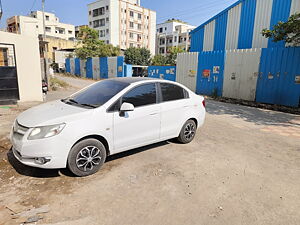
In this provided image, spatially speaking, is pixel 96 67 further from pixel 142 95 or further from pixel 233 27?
pixel 142 95

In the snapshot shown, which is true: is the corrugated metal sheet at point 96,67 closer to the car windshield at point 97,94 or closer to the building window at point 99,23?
the car windshield at point 97,94

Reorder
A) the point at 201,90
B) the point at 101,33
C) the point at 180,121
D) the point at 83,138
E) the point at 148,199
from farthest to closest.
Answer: the point at 101,33 → the point at 201,90 → the point at 180,121 → the point at 83,138 → the point at 148,199

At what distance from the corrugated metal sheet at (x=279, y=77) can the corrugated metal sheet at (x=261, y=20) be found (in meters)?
1.65

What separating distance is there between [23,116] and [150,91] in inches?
94.3

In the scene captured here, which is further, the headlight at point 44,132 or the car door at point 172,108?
the car door at point 172,108

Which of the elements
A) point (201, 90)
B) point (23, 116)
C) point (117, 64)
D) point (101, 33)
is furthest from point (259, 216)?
point (101, 33)

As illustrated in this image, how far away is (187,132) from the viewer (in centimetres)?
502

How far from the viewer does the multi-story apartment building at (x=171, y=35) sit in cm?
6002

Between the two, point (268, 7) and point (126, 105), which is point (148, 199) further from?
point (268, 7)

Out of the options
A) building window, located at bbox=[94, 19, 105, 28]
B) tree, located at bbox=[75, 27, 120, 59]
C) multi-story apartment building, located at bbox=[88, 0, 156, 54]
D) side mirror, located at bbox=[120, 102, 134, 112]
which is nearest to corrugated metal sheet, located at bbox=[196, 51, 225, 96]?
side mirror, located at bbox=[120, 102, 134, 112]

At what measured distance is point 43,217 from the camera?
2570mm

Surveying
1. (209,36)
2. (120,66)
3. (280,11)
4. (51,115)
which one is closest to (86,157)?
(51,115)

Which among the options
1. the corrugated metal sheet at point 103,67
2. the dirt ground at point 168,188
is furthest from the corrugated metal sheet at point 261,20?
the corrugated metal sheet at point 103,67

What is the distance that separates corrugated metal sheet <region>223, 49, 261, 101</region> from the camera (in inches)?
439
